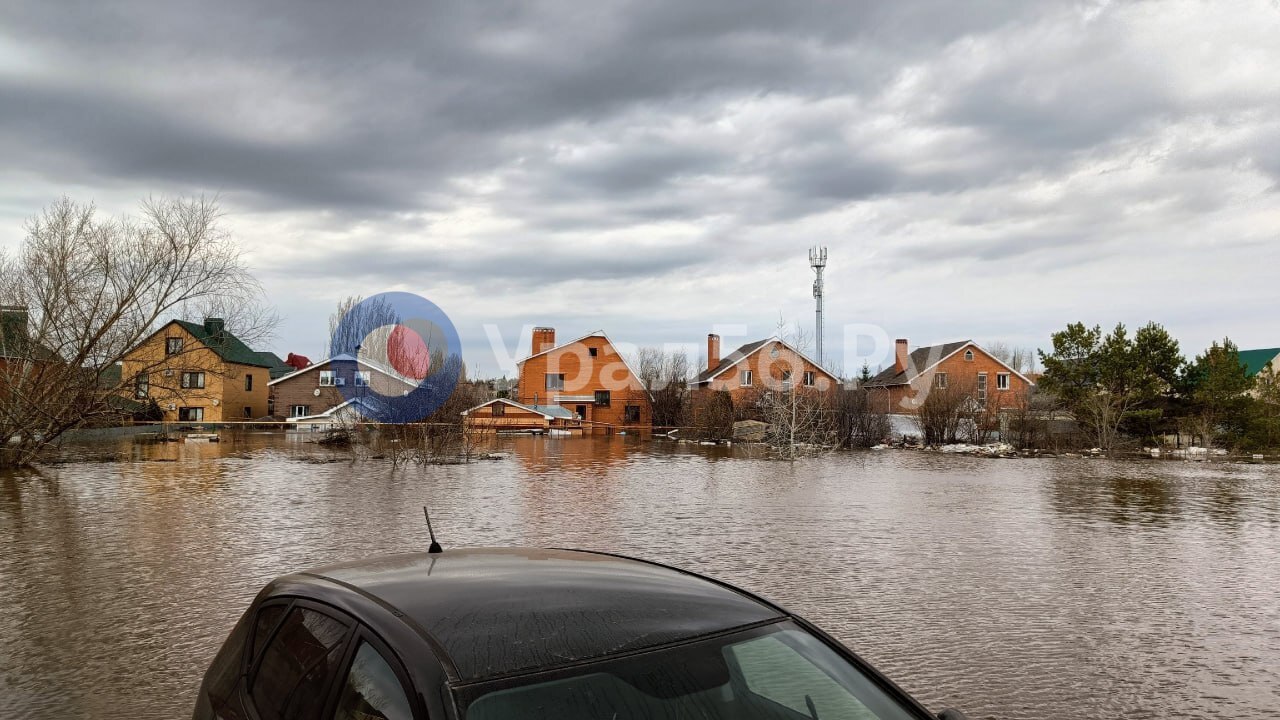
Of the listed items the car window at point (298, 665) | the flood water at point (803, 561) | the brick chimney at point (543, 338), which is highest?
the brick chimney at point (543, 338)

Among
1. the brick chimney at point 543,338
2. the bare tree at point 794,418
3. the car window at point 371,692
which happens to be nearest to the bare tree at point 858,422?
the bare tree at point 794,418

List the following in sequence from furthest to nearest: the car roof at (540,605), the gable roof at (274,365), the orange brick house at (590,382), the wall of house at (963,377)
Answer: the gable roof at (274,365) → the orange brick house at (590,382) → the wall of house at (963,377) → the car roof at (540,605)

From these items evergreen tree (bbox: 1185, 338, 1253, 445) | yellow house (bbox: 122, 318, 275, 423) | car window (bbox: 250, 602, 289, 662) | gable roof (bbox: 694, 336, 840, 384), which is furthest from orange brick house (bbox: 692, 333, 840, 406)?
car window (bbox: 250, 602, 289, 662)

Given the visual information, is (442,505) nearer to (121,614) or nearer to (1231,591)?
(121,614)

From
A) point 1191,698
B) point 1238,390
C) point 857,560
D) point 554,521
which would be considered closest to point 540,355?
point 1238,390

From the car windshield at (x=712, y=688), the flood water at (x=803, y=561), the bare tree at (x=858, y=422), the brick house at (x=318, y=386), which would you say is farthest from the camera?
the brick house at (x=318, y=386)

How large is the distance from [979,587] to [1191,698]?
144 inches

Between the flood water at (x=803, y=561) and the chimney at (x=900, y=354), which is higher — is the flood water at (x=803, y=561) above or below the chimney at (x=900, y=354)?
below

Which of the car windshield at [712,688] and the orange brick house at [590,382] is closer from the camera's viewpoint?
the car windshield at [712,688]

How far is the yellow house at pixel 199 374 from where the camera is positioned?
30.2 metres

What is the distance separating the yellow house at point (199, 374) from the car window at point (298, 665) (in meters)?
29.7

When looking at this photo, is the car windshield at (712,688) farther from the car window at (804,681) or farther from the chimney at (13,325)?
the chimney at (13,325)

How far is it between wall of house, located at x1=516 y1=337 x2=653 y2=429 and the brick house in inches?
557

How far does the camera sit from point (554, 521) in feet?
50.7
